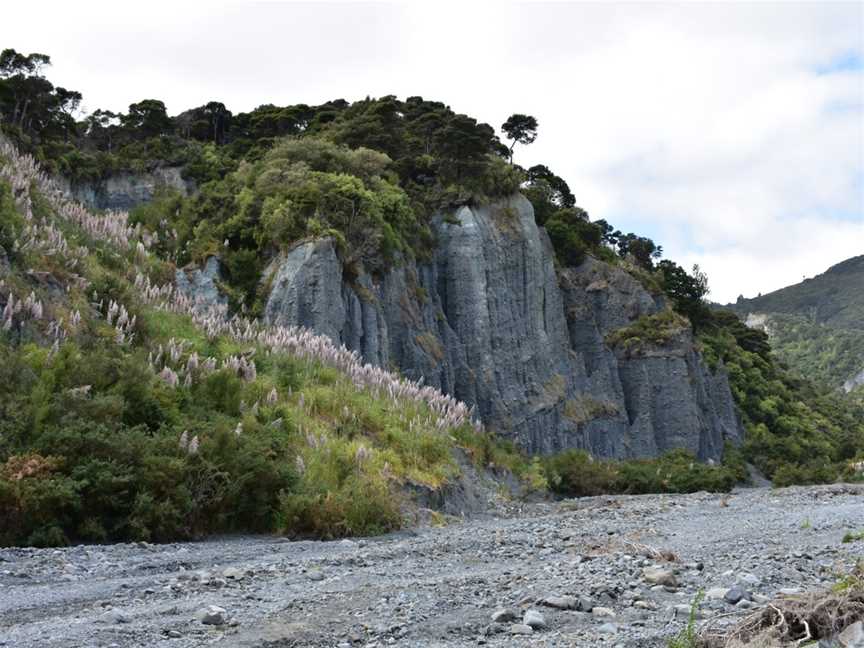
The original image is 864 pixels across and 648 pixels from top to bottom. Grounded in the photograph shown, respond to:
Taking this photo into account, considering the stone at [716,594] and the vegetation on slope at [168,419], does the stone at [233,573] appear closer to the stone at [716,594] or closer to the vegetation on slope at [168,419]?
the vegetation on slope at [168,419]

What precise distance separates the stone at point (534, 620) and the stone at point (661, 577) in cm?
138

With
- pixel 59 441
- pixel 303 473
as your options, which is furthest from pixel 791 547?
pixel 59 441

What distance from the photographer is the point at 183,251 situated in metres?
25.4

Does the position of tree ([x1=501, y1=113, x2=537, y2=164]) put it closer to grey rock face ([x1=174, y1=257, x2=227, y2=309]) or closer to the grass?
the grass

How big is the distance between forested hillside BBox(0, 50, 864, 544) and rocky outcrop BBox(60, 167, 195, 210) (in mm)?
443

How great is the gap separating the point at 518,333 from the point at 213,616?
3456 centimetres

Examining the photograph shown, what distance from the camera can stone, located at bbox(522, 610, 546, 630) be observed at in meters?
4.73

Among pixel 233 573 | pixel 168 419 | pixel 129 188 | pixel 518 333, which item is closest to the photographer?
pixel 233 573

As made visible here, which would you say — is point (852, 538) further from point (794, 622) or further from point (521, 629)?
point (521, 629)

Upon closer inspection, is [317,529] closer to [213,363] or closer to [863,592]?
[213,363]

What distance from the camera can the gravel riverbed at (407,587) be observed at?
4.70 meters

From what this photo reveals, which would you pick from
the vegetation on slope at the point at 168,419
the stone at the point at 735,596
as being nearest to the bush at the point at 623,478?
the vegetation on slope at the point at 168,419

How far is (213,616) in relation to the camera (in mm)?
5039

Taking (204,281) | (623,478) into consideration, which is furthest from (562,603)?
(204,281)
